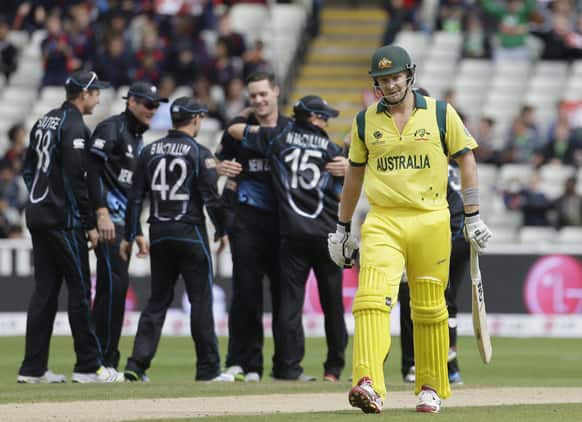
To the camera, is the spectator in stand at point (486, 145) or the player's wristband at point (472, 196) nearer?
the player's wristband at point (472, 196)

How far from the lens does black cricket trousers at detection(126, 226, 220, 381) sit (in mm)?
12578

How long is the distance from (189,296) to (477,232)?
11.6 feet

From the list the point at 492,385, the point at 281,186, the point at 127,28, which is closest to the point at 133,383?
the point at 281,186

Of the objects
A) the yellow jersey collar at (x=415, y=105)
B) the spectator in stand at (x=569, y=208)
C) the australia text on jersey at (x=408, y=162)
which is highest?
the yellow jersey collar at (x=415, y=105)

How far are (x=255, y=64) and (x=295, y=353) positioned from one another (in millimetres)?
12157

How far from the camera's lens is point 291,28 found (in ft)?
88.1

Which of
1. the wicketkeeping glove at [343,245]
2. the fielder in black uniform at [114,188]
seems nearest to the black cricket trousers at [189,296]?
the fielder in black uniform at [114,188]

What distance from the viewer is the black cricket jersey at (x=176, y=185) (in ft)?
41.1

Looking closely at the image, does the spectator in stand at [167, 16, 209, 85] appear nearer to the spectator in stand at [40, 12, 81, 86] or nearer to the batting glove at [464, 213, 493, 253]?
the spectator in stand at [40, 12, 81, 86]

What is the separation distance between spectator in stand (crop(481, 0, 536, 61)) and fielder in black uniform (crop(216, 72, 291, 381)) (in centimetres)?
1252

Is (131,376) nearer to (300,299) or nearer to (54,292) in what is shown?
(54,292)

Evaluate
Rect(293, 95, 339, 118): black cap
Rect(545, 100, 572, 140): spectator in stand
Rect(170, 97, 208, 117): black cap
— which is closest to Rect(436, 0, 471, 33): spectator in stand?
Rect(545, 100, 572, 140): spectator in stand

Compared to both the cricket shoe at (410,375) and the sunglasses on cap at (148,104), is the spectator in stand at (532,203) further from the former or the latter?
the sunglasses on cap at (148,104)

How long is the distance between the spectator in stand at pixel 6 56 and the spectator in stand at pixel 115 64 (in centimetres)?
202
